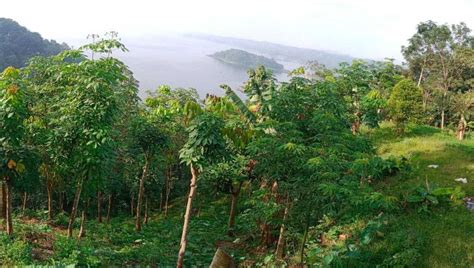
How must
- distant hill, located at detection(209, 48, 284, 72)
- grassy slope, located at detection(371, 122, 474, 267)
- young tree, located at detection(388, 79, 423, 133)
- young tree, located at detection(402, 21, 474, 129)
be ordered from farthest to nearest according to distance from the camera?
distant hill, located at detection(209, 48, 284, 72)
young tree, located at detection(402, 21, 474, 129)
young tree, located at detection(388, 79, 423, 133)
grassy slope, located at detection(371, 122, 474, 267)

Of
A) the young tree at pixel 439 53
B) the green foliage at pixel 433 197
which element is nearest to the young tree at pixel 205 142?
the green foliage at pixel 433 197

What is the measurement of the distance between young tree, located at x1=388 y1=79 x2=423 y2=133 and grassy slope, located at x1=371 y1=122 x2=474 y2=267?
49.5 inches

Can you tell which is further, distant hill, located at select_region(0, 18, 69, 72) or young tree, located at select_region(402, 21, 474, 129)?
distant hill, located at select_region(0, 18, 69, 72)

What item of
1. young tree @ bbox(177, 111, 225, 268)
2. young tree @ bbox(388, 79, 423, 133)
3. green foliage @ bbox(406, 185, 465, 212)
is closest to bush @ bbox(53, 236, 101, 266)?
young tree @ bbox(177, 111, 225, 268)

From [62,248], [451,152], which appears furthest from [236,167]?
[451,152]

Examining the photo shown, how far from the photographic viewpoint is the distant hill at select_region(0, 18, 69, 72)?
72.3 metres

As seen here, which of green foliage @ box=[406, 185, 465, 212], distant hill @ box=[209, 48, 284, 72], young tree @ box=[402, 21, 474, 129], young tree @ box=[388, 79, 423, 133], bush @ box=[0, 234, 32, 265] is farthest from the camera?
distant hill @ box=[209, 48, 284, 72]

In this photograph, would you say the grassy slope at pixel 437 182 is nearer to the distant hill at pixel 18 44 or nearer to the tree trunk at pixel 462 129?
the tree trunk at pixel 462 129

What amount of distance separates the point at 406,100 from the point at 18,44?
80.4 metres

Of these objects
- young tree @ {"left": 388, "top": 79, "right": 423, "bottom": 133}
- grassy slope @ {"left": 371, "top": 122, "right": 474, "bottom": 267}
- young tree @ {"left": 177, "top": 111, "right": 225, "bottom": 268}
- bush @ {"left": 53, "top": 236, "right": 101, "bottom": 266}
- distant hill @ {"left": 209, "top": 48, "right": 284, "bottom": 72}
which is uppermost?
distant hill @ {"left": 209, "top": 48, "right": 284, "bottom": 72}

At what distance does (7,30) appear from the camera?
83.1 meters

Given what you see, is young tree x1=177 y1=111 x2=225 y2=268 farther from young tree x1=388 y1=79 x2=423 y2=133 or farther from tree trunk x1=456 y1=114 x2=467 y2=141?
tree trunk x1=456 y1=114 x2=467 y2=141

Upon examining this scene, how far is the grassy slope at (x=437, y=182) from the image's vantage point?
8.65 m

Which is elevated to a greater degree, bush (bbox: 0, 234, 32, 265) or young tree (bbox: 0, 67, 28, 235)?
young tree (bbox: 0, 67, 28, 235)
